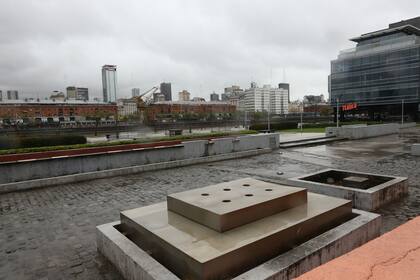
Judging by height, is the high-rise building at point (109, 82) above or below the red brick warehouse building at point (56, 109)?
above

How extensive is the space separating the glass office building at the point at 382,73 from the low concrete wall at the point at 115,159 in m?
62.2

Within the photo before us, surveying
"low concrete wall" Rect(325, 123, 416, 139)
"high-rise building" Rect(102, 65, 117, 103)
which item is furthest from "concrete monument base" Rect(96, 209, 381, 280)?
"high-rise building" Rect(102, 65, 117, 103)

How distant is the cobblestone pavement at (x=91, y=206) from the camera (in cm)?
530

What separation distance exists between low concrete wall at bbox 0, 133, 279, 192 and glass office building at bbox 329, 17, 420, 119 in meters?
62.2

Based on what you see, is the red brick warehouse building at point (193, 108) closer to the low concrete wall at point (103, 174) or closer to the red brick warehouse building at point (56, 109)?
the red brick warehouse building at point (56, 109)

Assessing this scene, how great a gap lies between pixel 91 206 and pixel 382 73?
80.1 metres

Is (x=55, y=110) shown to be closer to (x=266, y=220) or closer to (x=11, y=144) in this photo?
(x=11, y=144)

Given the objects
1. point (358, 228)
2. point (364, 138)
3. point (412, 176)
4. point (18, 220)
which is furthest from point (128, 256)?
point (364, 138)

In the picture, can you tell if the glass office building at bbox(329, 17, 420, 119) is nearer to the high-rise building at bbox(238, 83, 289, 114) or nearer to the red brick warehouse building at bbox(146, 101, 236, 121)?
the red brick warehouse building at bbox(146, 101, 236, 121)

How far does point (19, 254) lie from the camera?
18.7 feet

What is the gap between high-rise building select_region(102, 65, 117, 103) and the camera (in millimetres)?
170750

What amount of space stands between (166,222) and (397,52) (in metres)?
81.1

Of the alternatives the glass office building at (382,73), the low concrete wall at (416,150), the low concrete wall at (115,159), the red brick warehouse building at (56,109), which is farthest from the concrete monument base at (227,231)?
the red brick warehouse building at (56,109)

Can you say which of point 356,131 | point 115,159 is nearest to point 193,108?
point 356,131
